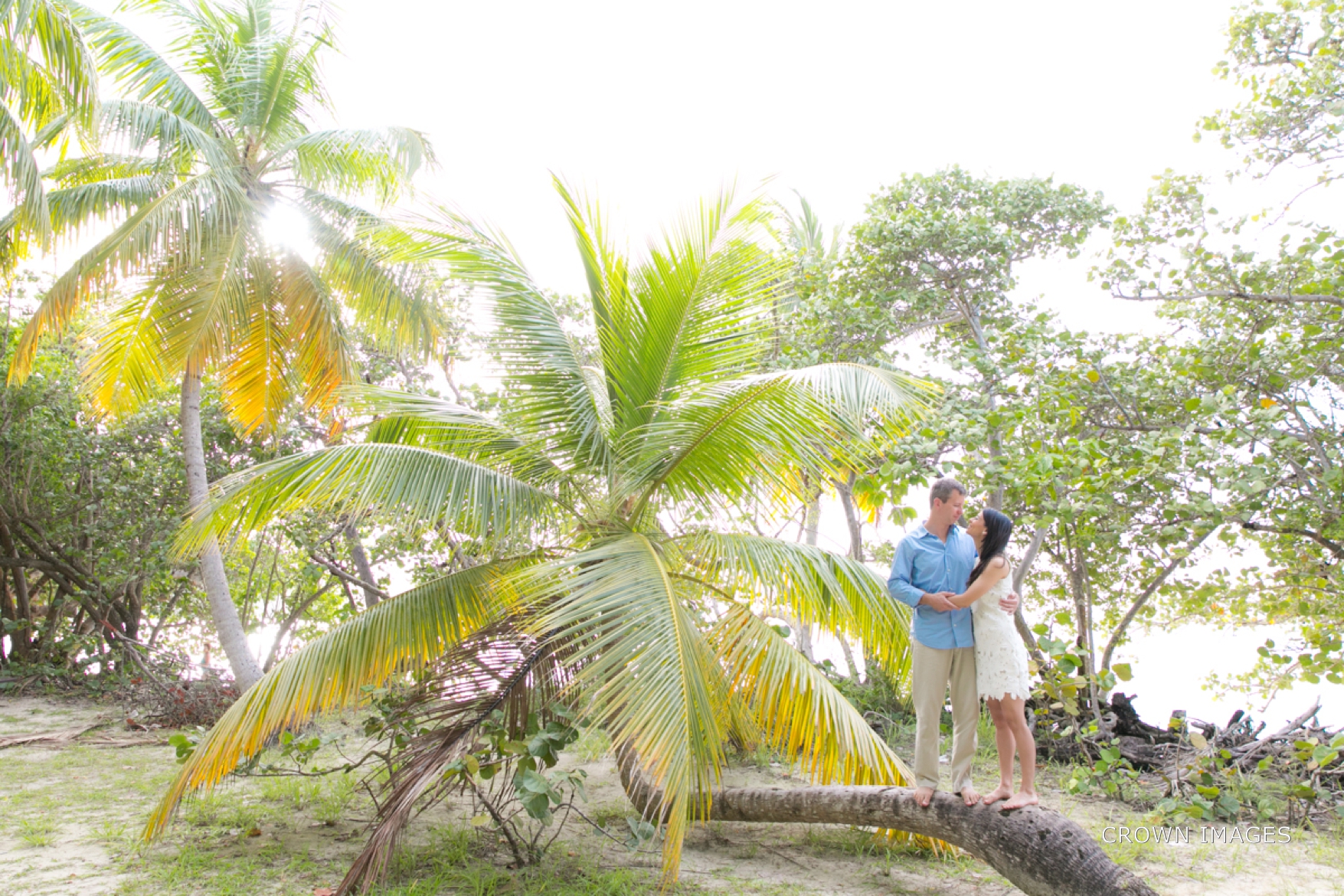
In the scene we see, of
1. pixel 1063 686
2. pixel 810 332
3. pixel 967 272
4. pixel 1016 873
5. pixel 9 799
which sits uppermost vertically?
pixel 967 272

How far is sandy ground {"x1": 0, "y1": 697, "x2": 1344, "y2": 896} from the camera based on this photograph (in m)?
4.54

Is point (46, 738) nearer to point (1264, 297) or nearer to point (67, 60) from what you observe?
point (67, 60)

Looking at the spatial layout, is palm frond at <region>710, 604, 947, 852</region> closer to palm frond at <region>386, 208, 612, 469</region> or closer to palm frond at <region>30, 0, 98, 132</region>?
palm frond at <region>386, 208, 612, 469</region>

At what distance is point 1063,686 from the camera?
572cm

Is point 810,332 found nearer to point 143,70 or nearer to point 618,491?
point 618,491

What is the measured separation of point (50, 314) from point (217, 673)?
5.04 meters

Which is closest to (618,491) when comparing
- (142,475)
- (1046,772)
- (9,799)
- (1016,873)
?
(1016,873)

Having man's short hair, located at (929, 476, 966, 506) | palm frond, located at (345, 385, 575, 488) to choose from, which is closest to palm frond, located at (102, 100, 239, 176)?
palm frond, located at (345, 385, 575, 488)

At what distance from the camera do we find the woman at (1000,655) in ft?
12.4

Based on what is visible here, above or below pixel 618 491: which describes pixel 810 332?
above

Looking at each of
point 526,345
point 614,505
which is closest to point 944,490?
point 614,505

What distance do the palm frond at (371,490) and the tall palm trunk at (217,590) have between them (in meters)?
4.09

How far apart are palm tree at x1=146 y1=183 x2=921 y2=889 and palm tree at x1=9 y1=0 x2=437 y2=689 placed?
Result: 11.0 ft

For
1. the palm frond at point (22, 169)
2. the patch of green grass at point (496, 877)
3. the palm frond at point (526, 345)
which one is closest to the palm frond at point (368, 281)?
the palm frond at point (22, 169)
